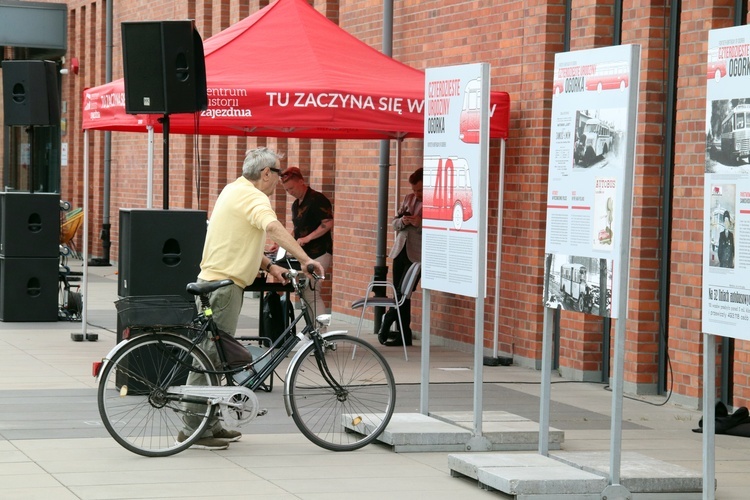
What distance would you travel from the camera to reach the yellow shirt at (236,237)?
852 cm

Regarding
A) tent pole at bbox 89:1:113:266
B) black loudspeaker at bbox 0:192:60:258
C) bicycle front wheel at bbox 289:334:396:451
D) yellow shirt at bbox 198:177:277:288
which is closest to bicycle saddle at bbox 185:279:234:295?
yellow shirt at bbox 198:177:277:288

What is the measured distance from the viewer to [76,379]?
452 inches

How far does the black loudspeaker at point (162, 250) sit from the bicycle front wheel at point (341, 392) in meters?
2.12

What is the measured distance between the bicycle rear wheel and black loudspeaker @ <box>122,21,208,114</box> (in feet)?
9.32

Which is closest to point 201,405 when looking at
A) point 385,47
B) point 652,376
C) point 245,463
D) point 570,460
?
point 245,463

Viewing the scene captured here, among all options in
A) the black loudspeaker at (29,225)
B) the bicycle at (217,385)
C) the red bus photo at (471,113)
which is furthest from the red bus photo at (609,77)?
the black loudspeaker at (29,225)

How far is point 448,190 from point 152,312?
1.89m

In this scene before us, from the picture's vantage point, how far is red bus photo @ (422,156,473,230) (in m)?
8.38

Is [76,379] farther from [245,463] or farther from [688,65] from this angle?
[688,65]

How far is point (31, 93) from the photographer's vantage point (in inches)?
638

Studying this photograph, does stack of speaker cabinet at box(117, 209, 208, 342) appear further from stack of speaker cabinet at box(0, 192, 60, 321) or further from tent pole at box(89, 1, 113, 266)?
tent pole at box(89, 1, 113, 266)

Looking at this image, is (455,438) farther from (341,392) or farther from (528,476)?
(528,476)

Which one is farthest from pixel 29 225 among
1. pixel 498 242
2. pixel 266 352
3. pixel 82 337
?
pixel 266 352

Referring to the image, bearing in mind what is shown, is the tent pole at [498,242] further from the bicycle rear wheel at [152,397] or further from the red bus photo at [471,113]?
the bicycle rear wheel at [152,397]
